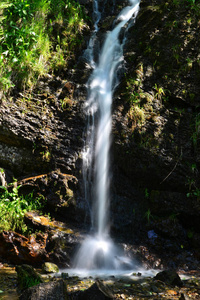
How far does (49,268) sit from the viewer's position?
→ 3262 mm

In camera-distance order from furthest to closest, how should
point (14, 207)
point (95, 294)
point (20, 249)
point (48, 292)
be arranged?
point (14, 207) < point (20, 249) < point (95, 294) < point (48, 292)

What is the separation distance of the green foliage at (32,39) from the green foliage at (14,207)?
209 centimetres

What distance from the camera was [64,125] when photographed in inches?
196

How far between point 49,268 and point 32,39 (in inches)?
188

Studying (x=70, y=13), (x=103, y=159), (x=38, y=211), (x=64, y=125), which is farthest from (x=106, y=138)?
(x=70, y=13)

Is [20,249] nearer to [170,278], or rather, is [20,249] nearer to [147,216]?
[170,278]

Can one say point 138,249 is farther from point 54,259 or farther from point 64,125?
point 64,125

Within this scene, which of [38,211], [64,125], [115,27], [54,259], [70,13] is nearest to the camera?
[54,259]

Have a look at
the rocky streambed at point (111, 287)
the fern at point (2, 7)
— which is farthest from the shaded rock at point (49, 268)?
the fern at point (2, 7)

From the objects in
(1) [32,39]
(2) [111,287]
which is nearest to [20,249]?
(2) [111,287]

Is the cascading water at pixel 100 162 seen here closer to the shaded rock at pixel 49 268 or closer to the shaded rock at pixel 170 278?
the shaded rock at pixel 49 268

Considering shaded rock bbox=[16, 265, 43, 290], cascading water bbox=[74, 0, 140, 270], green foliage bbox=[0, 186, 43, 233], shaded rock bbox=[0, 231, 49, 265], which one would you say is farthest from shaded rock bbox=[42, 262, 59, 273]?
green foliage bbox=[0, 186, 43, 233]

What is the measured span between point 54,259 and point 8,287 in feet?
3.17

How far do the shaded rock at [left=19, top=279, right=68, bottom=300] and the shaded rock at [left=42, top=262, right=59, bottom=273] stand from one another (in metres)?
1.12
